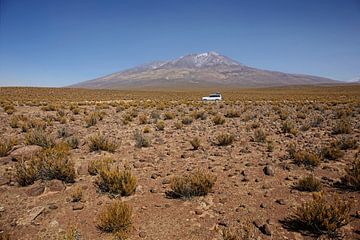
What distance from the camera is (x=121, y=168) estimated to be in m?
6.52

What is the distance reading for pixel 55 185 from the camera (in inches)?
213

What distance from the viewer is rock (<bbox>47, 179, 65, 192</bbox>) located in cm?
533

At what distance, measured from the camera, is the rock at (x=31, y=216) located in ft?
13.7

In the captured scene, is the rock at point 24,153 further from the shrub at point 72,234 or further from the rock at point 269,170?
the rock at point 269,170

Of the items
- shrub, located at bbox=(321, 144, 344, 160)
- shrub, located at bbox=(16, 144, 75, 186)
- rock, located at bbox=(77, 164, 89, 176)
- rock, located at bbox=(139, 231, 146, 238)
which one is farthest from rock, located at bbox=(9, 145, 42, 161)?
shrub, located at bbox=(321, 144, 344, 160)

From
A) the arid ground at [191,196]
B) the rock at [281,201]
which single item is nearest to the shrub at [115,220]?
the arid ground at [191,196]

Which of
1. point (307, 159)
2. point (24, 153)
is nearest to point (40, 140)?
point (24, 153)

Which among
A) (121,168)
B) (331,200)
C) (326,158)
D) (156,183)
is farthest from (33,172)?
(326,158)

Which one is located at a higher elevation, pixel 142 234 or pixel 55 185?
pixel 55 185

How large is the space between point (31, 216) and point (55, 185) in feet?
3.68

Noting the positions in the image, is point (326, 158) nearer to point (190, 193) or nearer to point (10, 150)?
point (190, 193)

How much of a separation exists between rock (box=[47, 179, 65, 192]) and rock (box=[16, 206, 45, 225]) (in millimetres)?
777

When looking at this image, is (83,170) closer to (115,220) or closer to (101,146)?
(101,146)

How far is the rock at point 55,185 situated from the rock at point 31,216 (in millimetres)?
777
